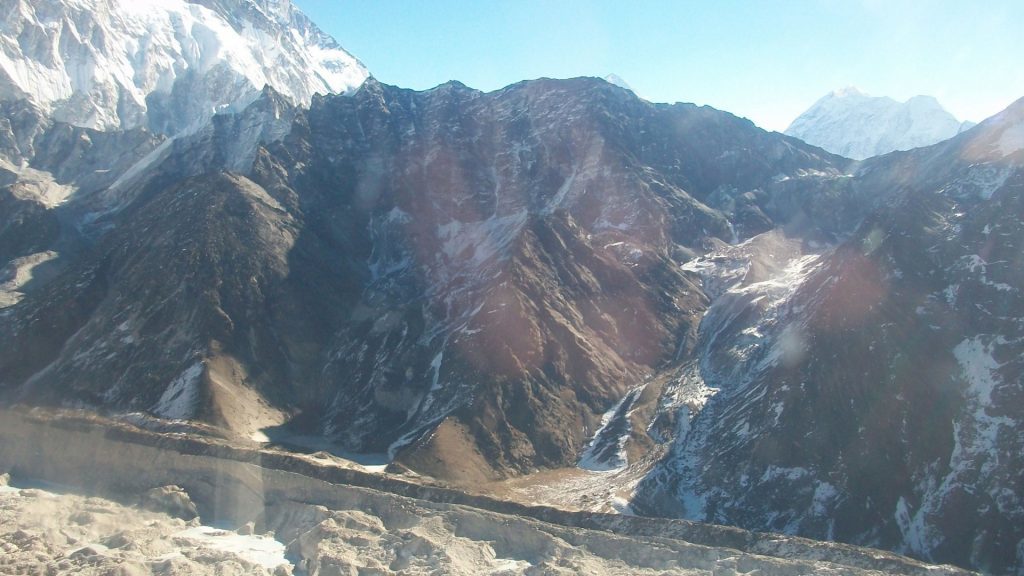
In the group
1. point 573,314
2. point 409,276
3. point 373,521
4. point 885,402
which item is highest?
point 409,276

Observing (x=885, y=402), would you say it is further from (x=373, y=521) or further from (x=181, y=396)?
(x=181, y=396)

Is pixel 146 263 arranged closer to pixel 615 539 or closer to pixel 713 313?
pixel 713 313

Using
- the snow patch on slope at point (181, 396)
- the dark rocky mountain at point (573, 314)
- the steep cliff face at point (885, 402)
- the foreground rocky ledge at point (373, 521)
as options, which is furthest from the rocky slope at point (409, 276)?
the foreground rocky ledge at point (373, 521)

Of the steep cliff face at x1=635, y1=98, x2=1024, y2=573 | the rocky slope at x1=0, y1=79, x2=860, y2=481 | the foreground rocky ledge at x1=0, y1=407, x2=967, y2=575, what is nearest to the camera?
the foreground rocky ledge at x1=0, y1=407, x2=967, y2=575

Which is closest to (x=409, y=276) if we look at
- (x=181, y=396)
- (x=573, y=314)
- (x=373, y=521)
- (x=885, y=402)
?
(x=573, y=314)

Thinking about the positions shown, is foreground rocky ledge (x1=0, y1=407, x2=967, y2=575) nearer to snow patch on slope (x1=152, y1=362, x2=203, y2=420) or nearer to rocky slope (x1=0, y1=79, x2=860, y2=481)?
rocky slope (x1=0, y1=79, x2=860, y2=481)

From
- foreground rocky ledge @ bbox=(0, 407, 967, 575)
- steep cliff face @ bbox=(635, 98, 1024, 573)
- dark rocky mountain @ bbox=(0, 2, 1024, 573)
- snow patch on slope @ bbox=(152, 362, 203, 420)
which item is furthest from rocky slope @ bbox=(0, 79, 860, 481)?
foreground rocky ledge @ bbox=(0, 407, 967, 575)

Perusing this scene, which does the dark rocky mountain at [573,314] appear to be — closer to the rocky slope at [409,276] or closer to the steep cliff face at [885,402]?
the steep cliff face at [885,402]
